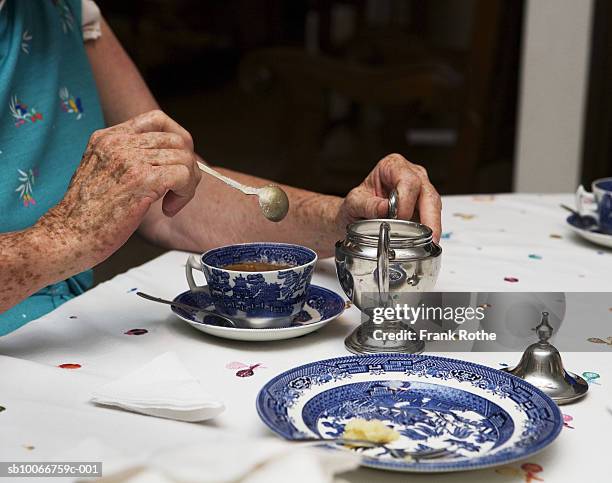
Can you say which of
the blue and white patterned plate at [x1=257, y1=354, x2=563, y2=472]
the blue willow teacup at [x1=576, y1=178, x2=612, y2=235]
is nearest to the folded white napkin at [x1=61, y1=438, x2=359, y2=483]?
the blue and white patterned plate at [x1=257, y1=354, x2=563, y2=472]

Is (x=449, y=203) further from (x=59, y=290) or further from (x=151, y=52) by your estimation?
(x=151, y=52)

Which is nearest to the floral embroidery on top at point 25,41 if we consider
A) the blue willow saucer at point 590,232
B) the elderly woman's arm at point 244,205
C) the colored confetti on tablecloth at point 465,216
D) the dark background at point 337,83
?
the elderly woman's arm at point 244,205

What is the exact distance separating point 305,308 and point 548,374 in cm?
28

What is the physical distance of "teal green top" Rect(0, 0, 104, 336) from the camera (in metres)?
1.16

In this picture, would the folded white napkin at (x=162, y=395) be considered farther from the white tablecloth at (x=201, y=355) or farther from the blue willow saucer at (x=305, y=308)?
the blue willow saucer at (x=305, y=308)

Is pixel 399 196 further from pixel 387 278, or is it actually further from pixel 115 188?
pixel 115 188

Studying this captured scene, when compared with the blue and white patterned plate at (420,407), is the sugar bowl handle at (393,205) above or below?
above

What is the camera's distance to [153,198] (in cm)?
89

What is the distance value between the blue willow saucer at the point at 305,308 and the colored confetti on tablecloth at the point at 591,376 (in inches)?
9.6

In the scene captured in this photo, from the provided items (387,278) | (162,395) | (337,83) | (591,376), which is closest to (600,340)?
(591,376)

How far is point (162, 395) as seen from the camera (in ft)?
2.30

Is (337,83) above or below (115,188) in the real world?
below

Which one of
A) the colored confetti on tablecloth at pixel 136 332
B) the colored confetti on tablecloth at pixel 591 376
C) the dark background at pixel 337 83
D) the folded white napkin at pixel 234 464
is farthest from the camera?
the dark background at pixel 337 83

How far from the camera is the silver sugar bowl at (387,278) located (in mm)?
834
